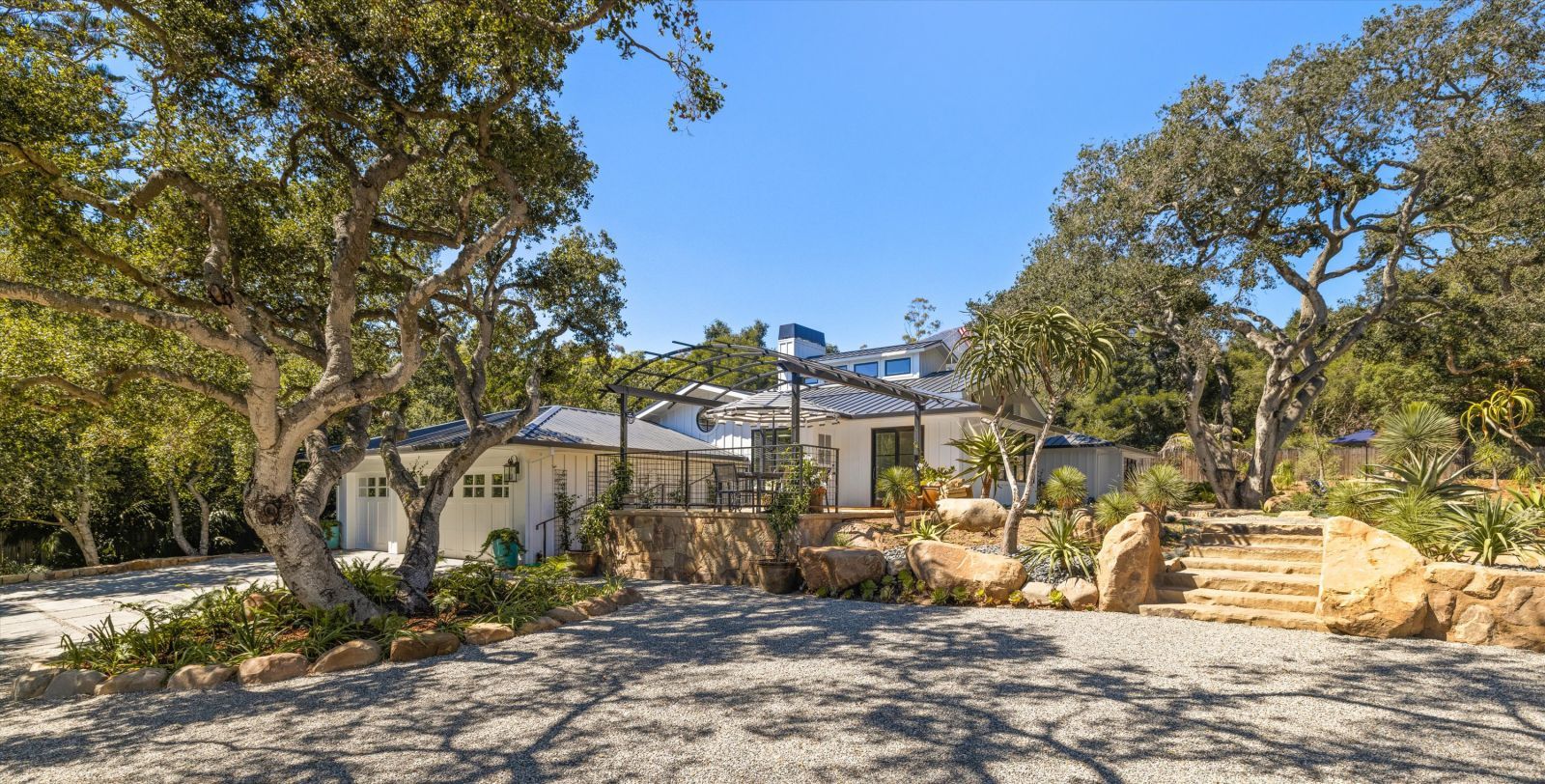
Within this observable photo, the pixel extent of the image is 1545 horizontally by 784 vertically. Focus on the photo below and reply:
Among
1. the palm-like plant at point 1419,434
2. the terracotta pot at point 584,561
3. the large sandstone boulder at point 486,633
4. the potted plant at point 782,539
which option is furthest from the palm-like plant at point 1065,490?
the large sandstone boulder at point 486,633

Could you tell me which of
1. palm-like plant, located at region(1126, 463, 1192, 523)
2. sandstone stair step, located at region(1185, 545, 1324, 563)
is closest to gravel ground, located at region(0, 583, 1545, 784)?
sandstone stair step, located at region(1185, 545, 1324, 563)

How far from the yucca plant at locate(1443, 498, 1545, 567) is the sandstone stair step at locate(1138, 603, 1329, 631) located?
70.3 inches

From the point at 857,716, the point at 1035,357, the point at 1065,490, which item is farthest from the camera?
the point at 1065,490

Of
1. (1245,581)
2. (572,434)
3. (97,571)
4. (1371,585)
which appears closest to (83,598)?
(97,571)

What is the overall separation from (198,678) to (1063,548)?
9236 millimetres

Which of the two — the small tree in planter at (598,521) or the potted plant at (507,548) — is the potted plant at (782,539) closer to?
the small tree in planter at (598,521)

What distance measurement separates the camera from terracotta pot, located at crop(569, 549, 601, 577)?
12.5 m

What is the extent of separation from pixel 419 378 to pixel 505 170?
752 centimetres

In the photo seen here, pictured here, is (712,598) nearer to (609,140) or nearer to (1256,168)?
(609,140)

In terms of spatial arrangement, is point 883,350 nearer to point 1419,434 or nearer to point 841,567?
point 841,567

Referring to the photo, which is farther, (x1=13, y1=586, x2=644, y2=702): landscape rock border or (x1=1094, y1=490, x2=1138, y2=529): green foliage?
(x1=1094, y1=490, x2=1138, y2=529): green foliage

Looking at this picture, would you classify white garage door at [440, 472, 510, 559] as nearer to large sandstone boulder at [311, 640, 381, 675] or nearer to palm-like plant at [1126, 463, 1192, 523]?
large sandstone boulder at [311, 640, 381, 675]

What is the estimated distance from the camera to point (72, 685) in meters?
5.93

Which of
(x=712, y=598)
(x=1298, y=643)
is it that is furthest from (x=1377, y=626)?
(x=712, y=598)
